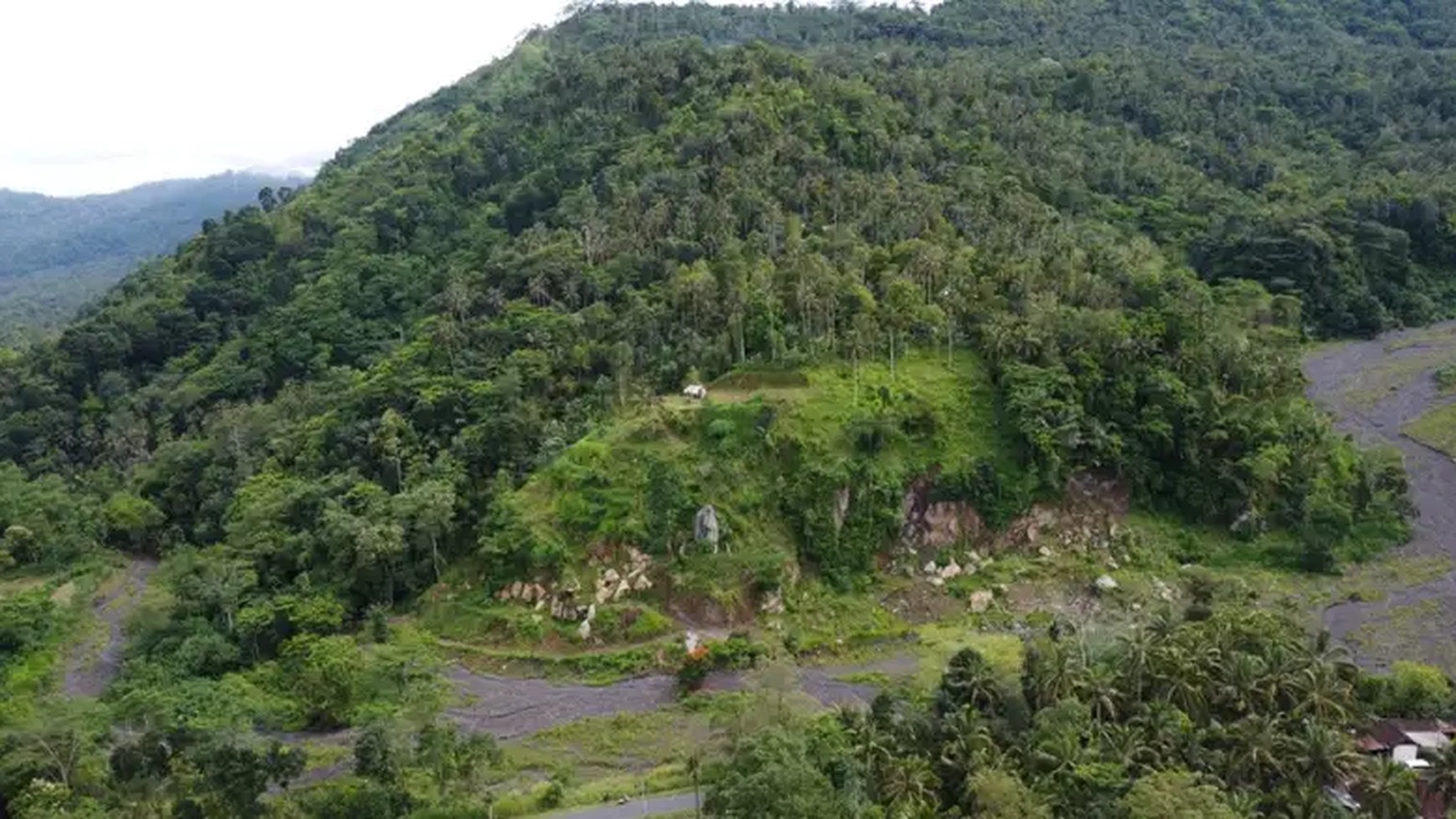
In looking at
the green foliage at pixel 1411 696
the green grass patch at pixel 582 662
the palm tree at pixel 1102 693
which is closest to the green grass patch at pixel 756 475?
the green grass patch at pixel 582 662

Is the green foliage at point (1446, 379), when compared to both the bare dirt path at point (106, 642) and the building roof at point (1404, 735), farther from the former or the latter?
the bare dirt path at point (106, 642)

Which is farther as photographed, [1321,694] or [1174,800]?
[1321,694]

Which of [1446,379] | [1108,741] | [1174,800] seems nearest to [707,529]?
[1108,741]

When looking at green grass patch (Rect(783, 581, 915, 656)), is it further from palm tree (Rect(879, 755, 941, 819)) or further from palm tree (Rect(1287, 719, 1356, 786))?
palm tree (Rect(1287, 719, 1356, 786))

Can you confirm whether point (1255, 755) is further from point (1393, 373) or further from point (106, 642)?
point (1393, 373)

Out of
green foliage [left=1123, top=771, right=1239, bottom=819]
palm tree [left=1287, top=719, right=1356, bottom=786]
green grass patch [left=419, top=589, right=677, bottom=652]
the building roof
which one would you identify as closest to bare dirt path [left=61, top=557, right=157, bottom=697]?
green grass patch [left=419, top=589, right=677, bottom=652]
